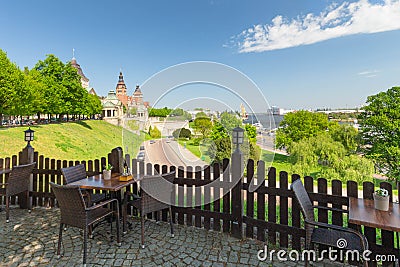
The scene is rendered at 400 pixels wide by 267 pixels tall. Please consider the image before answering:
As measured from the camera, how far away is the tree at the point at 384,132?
1825cm

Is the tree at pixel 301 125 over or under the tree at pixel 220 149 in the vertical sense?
over

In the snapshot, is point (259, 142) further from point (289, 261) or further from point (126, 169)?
point (126, 169)

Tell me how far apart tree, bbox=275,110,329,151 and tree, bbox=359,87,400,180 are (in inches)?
176

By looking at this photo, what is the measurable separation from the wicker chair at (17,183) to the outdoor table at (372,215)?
4.90 meters

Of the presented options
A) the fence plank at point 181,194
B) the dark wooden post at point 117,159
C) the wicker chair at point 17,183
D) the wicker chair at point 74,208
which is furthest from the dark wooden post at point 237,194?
the wicker chair at point 17,183

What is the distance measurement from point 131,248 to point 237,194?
1590 mm

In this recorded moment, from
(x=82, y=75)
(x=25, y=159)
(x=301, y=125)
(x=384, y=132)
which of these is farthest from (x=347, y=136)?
(x=82, y=75)

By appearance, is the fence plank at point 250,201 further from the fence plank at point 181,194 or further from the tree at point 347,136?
the tree at point 347,136

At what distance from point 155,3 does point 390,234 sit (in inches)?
898

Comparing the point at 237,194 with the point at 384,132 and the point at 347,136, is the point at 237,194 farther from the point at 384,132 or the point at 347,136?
the point at 384,132

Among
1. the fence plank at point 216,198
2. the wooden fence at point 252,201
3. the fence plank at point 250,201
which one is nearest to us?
the wooden fence at point 252,201

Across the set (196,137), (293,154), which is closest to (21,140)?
(196,137)

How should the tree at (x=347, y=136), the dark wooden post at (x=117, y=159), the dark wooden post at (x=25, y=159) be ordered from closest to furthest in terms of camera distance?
the dark wooden post at (x=117, y=159) < the dark wooden post at (x=25, y=159) < the tree at (x=347, y=136)

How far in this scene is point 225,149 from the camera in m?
3.71
